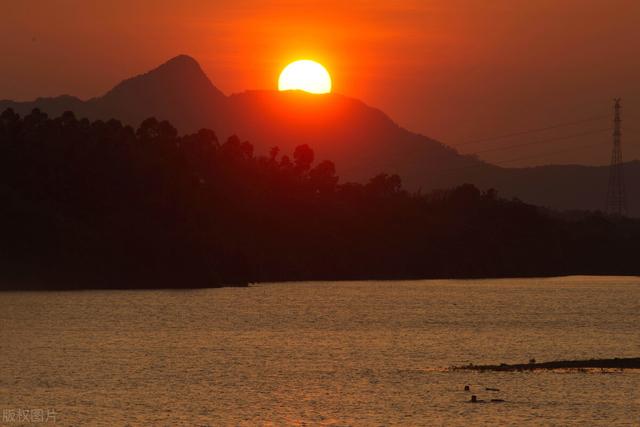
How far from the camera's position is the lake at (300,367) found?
66.0 metres

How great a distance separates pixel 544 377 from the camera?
77188 mm

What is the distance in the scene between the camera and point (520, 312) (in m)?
173

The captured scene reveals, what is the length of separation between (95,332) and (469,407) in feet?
202

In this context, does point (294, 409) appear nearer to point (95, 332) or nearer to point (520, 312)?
point (95, 332)

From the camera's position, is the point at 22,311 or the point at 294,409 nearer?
the point at 294,409

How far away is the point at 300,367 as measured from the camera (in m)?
89.8

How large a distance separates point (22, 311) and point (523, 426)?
10223 centimetres

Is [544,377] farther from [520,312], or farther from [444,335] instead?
[520,312]

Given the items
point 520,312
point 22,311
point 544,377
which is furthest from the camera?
point 520,312

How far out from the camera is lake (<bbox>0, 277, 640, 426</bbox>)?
66000 mm

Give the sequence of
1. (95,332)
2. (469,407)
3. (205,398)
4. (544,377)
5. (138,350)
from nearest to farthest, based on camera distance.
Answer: (469,407) → (205,398) → (544,377) → (138,350) → (95,332)

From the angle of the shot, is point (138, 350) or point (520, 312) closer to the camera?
point (138, 350)

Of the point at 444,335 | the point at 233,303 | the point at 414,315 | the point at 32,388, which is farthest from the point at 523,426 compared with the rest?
the point at 233,303

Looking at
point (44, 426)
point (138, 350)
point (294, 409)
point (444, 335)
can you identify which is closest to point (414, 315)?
point (444, 335)
